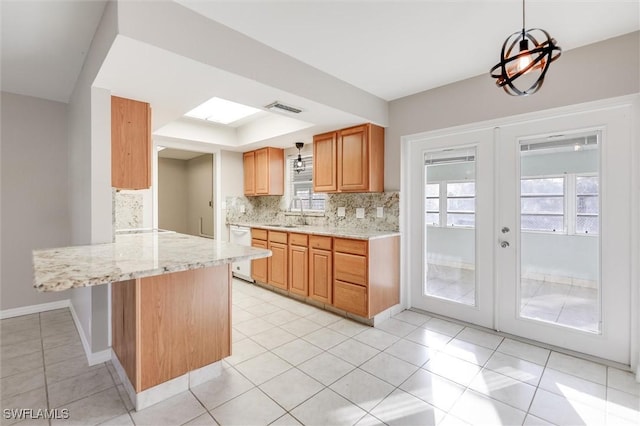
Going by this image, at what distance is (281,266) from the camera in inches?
161

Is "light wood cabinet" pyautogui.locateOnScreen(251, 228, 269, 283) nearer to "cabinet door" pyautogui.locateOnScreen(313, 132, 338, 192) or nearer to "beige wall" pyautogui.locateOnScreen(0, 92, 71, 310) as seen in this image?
"cabinet door" pyautogui.locateOnScreen(313, 132, 338, 192)

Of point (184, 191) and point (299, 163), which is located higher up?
point (299, 163)

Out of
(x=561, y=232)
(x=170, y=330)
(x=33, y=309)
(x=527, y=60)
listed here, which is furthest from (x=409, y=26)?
(x=33, y=309)

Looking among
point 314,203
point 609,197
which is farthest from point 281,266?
point 609,197

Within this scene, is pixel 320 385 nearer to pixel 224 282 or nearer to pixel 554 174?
pixel 224 282

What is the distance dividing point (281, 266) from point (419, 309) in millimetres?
1847

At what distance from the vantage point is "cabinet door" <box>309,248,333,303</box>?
346 centimetres

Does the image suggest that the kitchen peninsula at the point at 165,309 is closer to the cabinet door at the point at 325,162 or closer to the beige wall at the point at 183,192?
the cabinet door at the point at 325,162

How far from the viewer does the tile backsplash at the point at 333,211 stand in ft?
11.8

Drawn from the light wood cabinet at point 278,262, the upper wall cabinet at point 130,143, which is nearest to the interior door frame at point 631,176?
the light wood cabinet at point 278,262

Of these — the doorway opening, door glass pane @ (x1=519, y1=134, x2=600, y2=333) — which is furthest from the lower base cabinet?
the doorway opening

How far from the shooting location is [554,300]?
105 inches

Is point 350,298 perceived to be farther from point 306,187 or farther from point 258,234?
point 306,187

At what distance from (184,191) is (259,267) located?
406 cm
